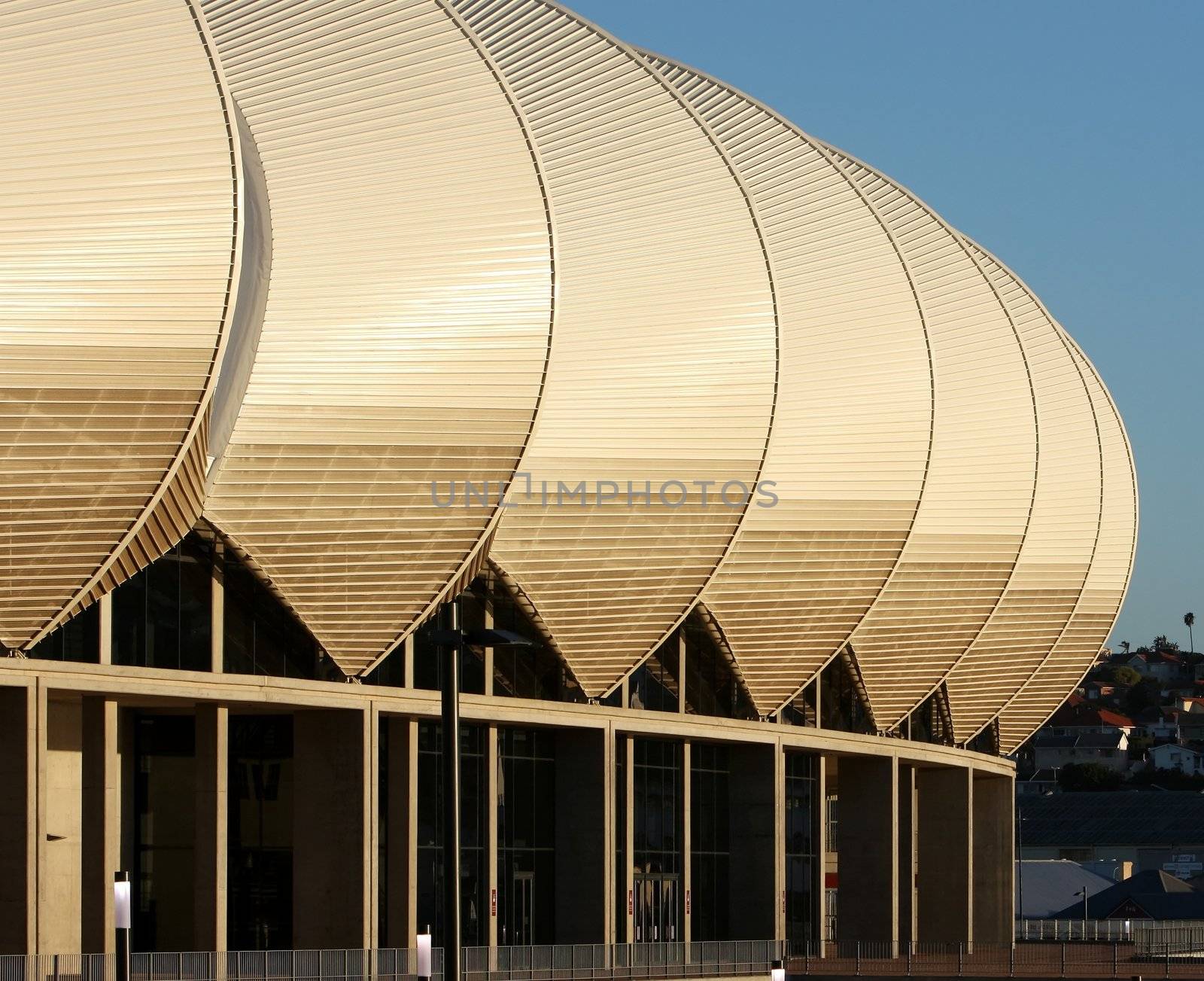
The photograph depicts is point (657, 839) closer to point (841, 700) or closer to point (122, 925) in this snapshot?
point (841, 700)

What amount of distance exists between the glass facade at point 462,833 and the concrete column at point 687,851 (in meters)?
6.21

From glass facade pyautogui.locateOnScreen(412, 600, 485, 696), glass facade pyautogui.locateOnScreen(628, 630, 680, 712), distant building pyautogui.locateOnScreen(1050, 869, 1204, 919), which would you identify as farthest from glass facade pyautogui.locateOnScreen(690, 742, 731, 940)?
distant building pyautogui.locateOnScreen(1050, 869, 1204, 919)

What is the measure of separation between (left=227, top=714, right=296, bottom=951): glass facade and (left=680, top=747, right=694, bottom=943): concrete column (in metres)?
10.4

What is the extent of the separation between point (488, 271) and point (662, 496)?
6776mm

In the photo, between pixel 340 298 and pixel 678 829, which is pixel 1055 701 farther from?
pixel 340 298

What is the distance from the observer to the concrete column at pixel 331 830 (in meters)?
36.0

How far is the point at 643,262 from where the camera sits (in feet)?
130

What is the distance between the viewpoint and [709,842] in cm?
4753

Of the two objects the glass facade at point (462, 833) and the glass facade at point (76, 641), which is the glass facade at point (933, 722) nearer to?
the glass facade at point (462, 833)

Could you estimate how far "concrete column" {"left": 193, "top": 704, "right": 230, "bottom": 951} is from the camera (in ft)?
113

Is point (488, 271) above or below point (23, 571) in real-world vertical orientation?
above

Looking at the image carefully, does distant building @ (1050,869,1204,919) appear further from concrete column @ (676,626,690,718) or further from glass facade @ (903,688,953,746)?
concrete column @ (676,626,690,718)

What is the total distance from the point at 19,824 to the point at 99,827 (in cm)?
336

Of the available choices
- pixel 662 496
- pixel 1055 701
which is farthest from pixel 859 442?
pixel 1055 701
